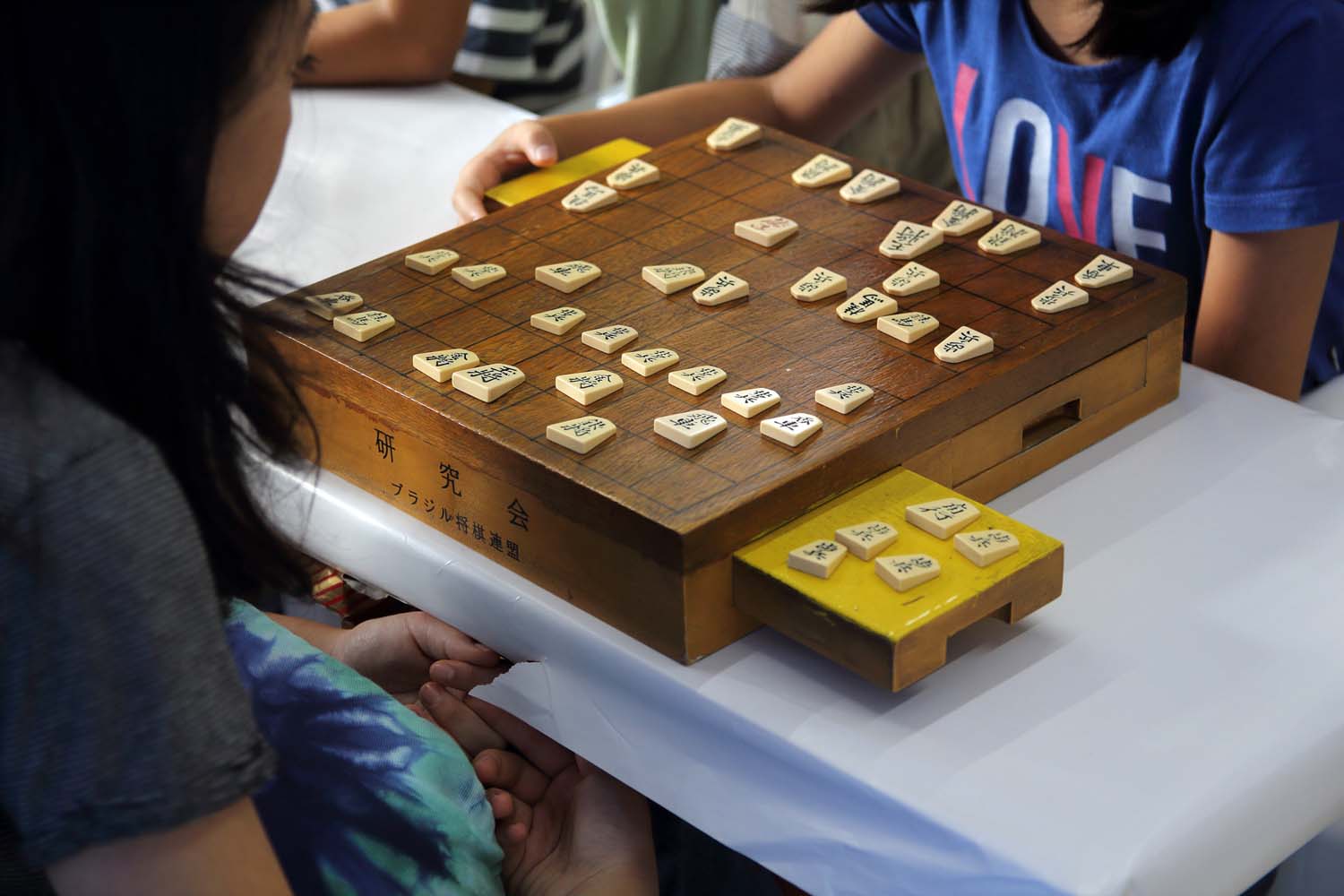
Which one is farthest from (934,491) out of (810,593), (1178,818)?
(1178,818)

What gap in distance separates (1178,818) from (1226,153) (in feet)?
1.89

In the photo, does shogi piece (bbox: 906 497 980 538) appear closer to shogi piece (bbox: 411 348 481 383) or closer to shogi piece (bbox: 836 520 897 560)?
shogi piece (bbox: 836 520 897 560)

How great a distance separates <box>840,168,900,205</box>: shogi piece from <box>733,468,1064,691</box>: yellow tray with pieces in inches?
12.2

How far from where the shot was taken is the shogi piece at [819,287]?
0.89 meters

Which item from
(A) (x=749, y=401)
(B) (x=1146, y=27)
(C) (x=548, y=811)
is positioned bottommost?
(C) (x=548, y=811)

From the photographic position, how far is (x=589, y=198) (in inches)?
39.8

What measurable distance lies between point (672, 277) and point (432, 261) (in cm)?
16

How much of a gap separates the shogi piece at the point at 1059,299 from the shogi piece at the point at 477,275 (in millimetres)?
342

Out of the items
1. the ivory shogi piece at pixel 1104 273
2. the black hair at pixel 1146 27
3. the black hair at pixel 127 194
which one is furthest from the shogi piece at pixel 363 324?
the black hair at pixel 1146 27

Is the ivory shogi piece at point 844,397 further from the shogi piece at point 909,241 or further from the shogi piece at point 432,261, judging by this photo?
the shogi piece at point 432,261

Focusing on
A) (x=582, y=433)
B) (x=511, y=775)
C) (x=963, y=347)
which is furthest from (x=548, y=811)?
(x=963, y=347)

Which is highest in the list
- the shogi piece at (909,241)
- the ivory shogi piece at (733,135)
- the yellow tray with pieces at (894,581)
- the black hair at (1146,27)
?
the black hair at (1146,27)

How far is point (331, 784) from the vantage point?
79 cm

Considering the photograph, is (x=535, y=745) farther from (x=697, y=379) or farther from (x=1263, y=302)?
(x=1263, y=302)
